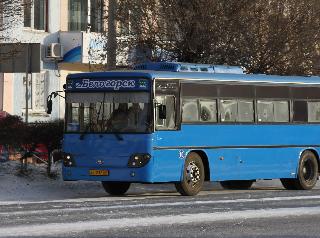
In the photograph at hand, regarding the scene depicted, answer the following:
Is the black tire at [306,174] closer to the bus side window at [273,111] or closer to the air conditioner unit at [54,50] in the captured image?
the bus side window at [273,111]

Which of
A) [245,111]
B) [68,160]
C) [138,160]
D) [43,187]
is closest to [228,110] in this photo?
[245,111]

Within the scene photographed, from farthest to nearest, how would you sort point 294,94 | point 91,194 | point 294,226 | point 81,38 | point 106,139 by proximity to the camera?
1. point 81,38
2. point 294,94
3. point 91,194
4. point 106,139
5. point 294,226

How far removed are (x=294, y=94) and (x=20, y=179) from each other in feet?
22.9

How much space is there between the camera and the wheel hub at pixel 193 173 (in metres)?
27.0

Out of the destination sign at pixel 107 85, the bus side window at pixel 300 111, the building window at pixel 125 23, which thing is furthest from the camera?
the building window at pixel 125 23

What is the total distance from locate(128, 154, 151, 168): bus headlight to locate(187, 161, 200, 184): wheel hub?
4.57ft

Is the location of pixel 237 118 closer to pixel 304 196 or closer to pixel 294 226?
pixel 304 196

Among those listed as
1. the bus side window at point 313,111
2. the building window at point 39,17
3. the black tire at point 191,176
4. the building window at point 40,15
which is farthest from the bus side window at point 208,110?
the building window at point 40,15

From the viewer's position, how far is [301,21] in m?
37.2

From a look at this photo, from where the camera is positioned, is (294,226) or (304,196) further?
(304,196)

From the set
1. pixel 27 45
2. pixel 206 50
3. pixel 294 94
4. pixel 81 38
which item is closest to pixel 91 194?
pixel 27 45

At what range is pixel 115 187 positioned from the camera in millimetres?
28219

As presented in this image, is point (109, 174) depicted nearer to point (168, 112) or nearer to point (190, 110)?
point (168, 112)

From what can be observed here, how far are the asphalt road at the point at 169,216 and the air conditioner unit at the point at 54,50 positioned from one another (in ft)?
63.4
